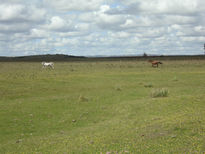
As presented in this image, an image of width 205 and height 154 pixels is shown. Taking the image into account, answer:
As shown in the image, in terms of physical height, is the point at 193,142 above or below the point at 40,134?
above

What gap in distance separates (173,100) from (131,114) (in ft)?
8.77

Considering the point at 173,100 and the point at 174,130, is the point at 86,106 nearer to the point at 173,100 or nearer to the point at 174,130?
the point at 173,100

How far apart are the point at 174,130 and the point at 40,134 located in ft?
19.0

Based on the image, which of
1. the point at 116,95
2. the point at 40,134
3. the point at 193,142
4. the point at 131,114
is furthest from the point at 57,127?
the point at 116,95

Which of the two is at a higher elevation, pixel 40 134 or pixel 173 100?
pixel 173 100

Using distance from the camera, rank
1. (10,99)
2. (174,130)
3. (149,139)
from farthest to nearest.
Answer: (10,99)
(174,130)
(149,139)

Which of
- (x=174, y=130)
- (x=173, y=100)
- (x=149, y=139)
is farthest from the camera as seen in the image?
(x=173, y=100)

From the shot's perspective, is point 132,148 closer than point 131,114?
Yes

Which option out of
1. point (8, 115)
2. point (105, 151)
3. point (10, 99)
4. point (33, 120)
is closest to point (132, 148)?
point (105, 151)

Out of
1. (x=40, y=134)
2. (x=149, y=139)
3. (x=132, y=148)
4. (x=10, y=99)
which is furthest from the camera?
(x=10, y=99)

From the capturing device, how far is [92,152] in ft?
24.1

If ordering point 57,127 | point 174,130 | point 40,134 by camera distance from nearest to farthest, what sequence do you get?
point 174,130
point 40,134
point 57,127

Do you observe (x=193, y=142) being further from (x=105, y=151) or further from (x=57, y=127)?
(x=57, y=127)

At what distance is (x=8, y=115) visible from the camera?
14836 millimetres
